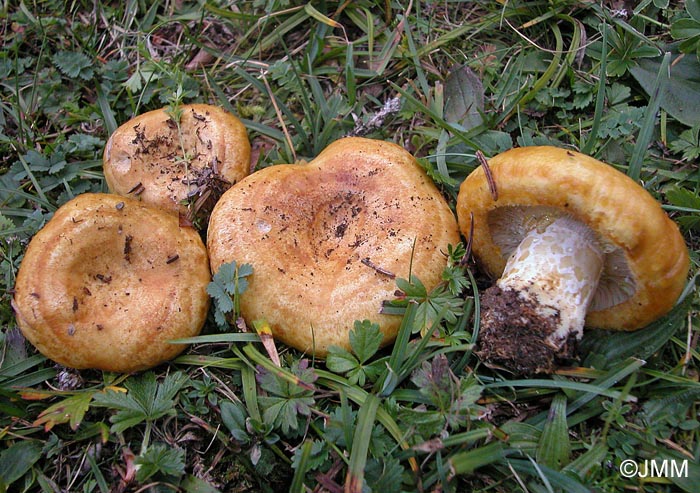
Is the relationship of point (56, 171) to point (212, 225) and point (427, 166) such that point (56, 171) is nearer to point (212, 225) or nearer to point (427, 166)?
point (212, 225)

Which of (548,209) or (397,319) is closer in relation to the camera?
(548,209)

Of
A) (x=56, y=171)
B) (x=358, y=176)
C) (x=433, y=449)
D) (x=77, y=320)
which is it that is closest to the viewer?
(x=433, y=449)

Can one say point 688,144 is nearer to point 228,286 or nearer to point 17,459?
point 228,286

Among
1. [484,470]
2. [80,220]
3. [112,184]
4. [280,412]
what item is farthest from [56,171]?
[484,470]

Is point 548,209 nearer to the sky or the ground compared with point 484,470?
nearer to the sky

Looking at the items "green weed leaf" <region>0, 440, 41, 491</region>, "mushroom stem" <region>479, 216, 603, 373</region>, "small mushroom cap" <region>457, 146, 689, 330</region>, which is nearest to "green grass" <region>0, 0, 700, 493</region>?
"green weed leaf" <region>0, 440, 41, 491</region>

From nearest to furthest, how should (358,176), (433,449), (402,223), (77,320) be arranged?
(433,449) < (77,320) < (402,223) < (358,176)

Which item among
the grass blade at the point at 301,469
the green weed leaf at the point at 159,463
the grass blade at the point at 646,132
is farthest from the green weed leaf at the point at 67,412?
the grass blade at the point at 646,132
